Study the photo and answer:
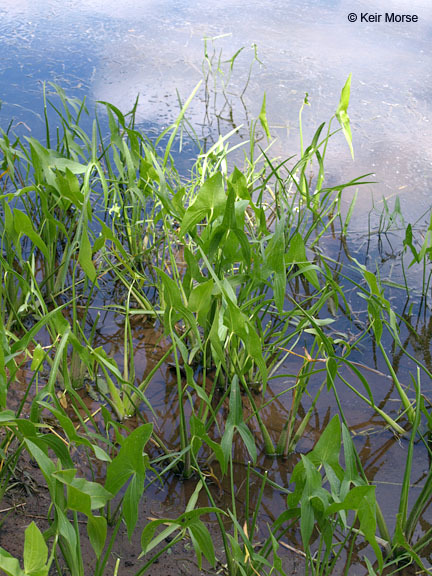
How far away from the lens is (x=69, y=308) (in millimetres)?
1419

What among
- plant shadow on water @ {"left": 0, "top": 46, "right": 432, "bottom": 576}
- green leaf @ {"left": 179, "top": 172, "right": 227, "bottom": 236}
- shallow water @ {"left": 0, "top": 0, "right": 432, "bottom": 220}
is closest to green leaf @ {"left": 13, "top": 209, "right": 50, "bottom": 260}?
plant shadow on water @ {"left": 0, "top": 46, "right": 432, "bottom": 576}

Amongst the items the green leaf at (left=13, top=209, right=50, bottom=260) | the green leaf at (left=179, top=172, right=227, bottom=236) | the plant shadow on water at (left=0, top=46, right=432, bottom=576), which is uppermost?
the green leaf at (left=179, top=172, right=227, bottom=236)

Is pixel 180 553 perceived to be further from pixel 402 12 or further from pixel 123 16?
pixel 402 12

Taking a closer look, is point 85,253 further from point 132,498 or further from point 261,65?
point 261,65

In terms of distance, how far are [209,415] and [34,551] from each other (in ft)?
2.02

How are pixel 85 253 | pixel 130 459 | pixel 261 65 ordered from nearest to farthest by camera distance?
pixel 130 459 → pixel 85 253 → pixel 261 65

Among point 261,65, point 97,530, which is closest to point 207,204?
point 97,530

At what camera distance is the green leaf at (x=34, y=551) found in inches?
21.6

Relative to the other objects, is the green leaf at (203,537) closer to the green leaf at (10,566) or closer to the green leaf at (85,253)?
the green leaf at (10,566)

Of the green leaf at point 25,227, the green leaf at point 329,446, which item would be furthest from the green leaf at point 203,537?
the green leaf at point 25,227

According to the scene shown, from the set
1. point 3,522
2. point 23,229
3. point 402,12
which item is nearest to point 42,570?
point 3,522

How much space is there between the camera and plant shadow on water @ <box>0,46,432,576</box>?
28.0 inches

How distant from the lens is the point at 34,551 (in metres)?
0.56

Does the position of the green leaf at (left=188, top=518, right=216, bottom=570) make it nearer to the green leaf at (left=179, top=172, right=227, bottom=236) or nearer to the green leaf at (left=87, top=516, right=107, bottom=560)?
the green leaf at (left=87, top=516, right=107, bottom=560)
